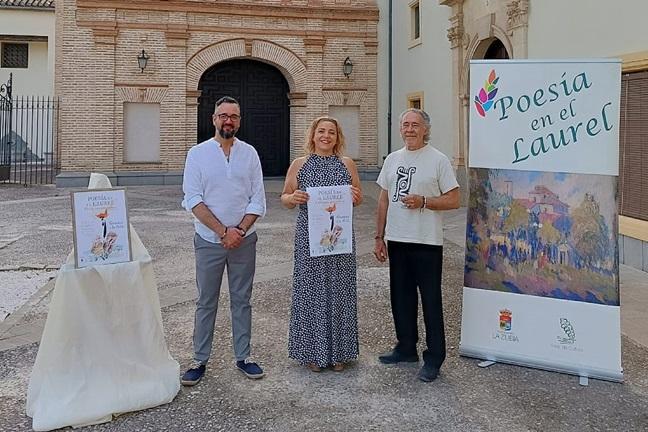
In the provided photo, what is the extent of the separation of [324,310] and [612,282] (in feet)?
6.15

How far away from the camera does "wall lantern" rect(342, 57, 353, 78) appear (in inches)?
741

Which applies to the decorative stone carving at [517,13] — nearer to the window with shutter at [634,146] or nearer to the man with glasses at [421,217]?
the window with shutter at [634,146]

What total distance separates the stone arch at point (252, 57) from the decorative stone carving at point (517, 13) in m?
8.69

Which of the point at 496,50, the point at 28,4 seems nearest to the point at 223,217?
the point at 496,50

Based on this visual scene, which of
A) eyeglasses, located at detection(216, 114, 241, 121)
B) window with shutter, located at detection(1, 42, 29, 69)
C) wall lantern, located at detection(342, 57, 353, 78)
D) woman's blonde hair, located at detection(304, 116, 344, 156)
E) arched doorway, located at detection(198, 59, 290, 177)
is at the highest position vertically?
window with shutter, located at detection(1, 42, 29, 69)

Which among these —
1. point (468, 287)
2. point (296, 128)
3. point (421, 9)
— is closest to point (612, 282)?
point (468, 287)

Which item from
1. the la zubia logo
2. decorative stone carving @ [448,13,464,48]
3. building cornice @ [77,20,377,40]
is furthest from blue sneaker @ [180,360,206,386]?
building cornice @ [77,20,377,40]

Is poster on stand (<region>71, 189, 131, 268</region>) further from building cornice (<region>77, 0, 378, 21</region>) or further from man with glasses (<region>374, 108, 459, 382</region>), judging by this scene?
building cornice (<region>77, 0, 378, 21</region>)

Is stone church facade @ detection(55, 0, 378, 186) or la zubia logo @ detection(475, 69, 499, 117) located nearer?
la zubia logo @ detection(475, 69, 499, 117)

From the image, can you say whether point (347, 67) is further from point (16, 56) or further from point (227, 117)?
point (16, 56)

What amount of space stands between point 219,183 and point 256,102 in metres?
16.1

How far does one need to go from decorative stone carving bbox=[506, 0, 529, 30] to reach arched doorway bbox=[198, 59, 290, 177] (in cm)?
954

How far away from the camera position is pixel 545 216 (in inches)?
156

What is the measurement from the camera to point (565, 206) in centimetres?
388
